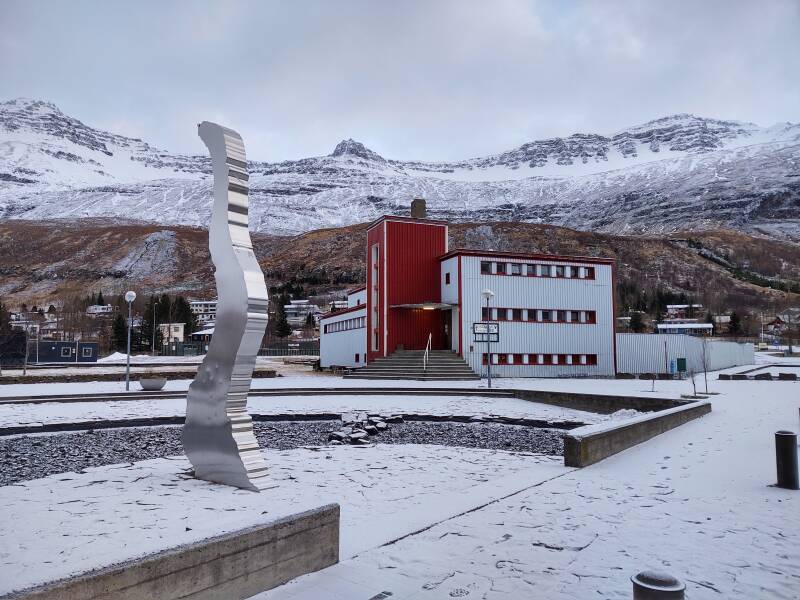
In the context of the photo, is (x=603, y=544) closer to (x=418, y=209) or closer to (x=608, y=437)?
(x=608, y=437)

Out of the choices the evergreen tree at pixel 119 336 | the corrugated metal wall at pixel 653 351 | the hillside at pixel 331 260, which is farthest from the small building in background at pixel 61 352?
the hillside at pixel 331 260

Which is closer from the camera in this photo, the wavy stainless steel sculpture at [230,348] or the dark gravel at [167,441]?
the wavy stainless steel sculpture at [230,348]

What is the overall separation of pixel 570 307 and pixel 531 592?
1213 inches

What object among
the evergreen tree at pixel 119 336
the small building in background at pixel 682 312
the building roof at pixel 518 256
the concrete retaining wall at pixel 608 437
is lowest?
the concrete retaining wall at pixel 608 437

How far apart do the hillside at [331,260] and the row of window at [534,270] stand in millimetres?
116367

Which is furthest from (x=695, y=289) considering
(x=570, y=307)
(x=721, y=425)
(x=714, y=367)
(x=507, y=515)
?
(x=507, y=515)

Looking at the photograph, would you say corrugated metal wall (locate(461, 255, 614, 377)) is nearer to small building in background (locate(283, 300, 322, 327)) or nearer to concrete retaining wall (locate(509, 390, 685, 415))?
concrete retaining wall (locate(509, 390, 685, 415))

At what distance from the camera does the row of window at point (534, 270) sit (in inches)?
1296

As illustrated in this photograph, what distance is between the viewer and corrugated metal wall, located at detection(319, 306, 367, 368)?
37312 mm

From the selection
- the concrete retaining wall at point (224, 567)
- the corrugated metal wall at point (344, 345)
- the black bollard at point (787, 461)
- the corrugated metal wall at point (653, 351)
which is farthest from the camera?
the corrugated metal wall at point (344, 345)

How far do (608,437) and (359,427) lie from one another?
5.69 meters

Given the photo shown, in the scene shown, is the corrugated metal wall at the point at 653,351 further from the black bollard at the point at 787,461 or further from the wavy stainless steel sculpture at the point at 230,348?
the wavy stainless steel sculpture at the point at 230,348

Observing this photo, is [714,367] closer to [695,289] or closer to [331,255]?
[695,289]

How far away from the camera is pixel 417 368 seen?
30438 mm
